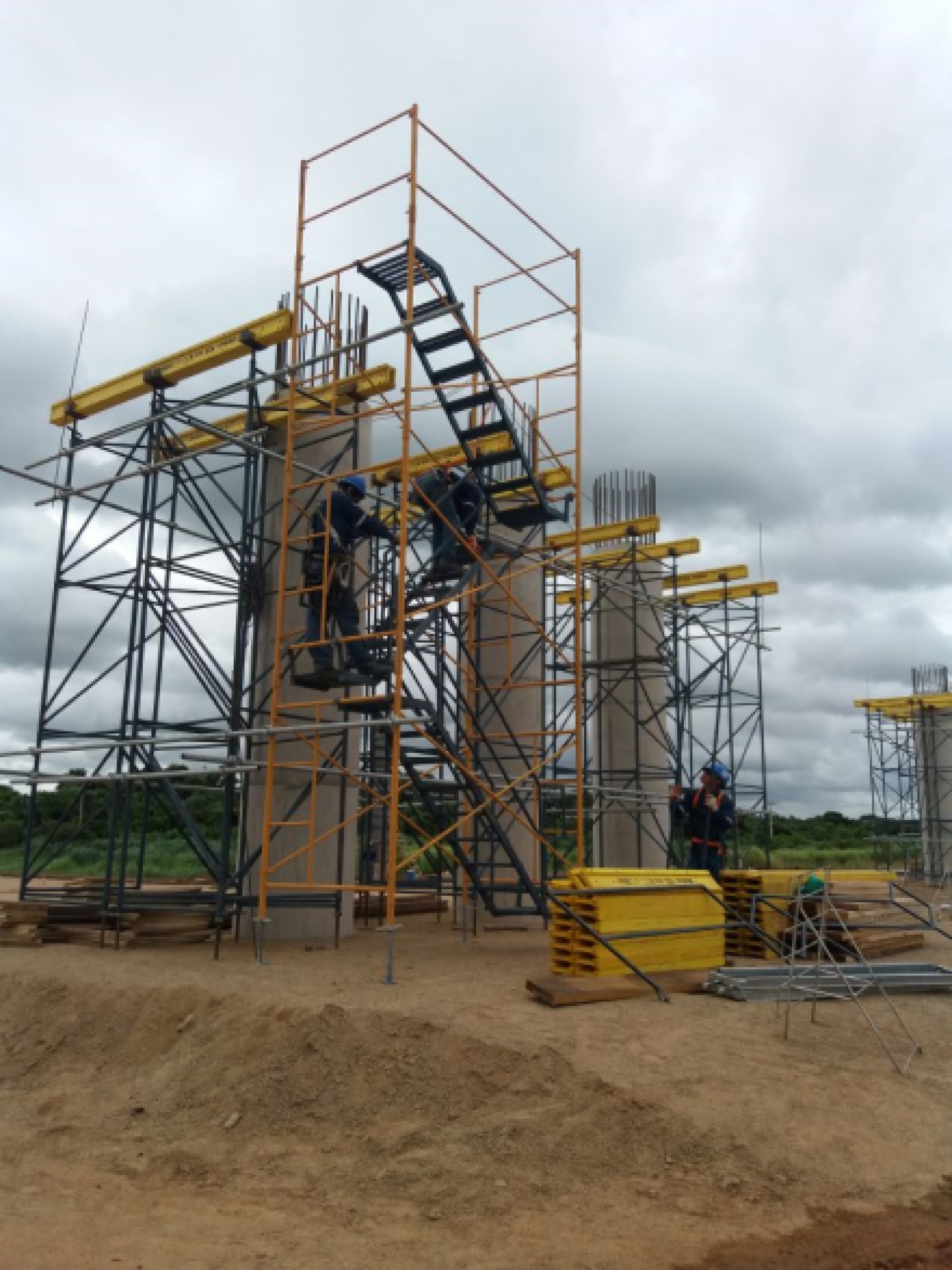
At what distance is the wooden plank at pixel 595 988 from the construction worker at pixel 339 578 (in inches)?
161

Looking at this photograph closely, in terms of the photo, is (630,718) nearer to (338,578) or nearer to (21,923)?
(338,578)

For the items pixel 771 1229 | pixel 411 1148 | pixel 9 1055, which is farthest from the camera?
pixel 9 1055

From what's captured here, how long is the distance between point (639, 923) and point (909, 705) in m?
25.9

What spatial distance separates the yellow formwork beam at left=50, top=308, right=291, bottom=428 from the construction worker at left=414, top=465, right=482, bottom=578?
261 centimetres

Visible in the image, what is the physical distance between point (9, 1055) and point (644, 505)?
52.1 ft

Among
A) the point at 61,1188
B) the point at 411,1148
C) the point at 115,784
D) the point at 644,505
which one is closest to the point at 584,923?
the point at 411,1148

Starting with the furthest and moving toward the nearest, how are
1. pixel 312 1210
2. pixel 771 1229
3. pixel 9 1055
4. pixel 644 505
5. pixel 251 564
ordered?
pixel 644 505
pixel 251 564
pixel 9 1055
pixel 312 1210
pixel 771 1229

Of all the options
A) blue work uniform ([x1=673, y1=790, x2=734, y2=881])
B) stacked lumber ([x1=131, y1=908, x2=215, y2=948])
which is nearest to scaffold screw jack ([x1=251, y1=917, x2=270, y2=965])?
stacked lumber ([x1=131, y1=908, x2=215, y2=948])

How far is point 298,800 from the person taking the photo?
12.8m

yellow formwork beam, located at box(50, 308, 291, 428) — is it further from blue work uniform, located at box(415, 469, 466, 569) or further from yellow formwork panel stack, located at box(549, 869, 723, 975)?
yellow formwork panel stack, located at box(549, 869, 723, 975)

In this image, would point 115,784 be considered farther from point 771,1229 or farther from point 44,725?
point 771,1229

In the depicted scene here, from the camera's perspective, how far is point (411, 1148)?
22.5 feet

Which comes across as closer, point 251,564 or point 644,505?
point 251,564

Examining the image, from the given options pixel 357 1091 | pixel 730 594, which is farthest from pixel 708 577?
pixel 357 1091
